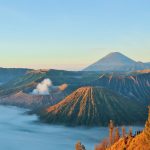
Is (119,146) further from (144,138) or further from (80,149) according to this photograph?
(80,149)

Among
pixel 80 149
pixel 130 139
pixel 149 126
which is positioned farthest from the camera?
pixel 80 149

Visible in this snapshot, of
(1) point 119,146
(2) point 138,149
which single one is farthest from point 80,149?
(2) point 138,149

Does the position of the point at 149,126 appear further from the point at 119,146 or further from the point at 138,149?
the point at 119,146

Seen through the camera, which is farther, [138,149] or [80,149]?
[80,149]

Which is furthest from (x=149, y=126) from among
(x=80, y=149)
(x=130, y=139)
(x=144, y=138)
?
(x=80, y=149)

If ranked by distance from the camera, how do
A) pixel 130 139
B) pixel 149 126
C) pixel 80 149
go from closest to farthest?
1. pixel 149 126
2. pixel 130 139
3. pixel 80 149

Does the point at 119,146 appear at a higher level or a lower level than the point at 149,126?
lower

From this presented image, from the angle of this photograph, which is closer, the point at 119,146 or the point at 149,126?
the point at 149,126

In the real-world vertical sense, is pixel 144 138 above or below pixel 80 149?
above
